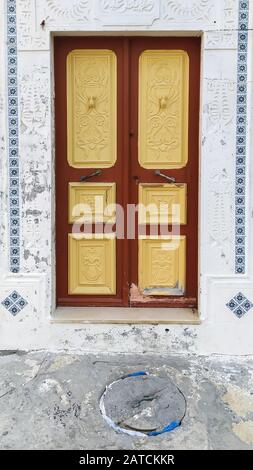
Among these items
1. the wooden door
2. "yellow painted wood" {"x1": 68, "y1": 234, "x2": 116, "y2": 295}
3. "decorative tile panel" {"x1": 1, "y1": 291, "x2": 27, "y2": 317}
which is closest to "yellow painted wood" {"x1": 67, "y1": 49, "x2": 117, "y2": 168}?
the wooden door

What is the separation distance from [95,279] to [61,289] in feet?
0.93

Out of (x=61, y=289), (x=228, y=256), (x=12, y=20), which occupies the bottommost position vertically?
(x=61, y=289)

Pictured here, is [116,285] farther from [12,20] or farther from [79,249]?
[12,20]

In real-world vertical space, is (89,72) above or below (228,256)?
above

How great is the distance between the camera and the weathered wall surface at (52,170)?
11.5ft

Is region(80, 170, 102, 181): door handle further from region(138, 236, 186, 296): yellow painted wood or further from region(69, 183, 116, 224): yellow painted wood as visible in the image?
region(138, 236, 186, 296): yellow painted wood

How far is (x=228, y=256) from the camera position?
3.64 metres

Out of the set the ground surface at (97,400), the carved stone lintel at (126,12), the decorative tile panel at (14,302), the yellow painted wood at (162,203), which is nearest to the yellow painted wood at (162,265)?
the yellow painted wood at (162,203)

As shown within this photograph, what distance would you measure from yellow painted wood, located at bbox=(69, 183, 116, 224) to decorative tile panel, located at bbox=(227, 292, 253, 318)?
1.11m

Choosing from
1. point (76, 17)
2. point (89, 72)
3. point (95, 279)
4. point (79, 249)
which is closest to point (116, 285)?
point (95, 279)

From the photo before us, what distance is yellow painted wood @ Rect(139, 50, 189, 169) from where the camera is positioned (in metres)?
3.71

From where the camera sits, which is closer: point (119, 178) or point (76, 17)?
point (76, 17)

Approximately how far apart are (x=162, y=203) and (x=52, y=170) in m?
0.89

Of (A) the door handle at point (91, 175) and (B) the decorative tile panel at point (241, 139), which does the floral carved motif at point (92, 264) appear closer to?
(A) the door handle at point (91, 175)
